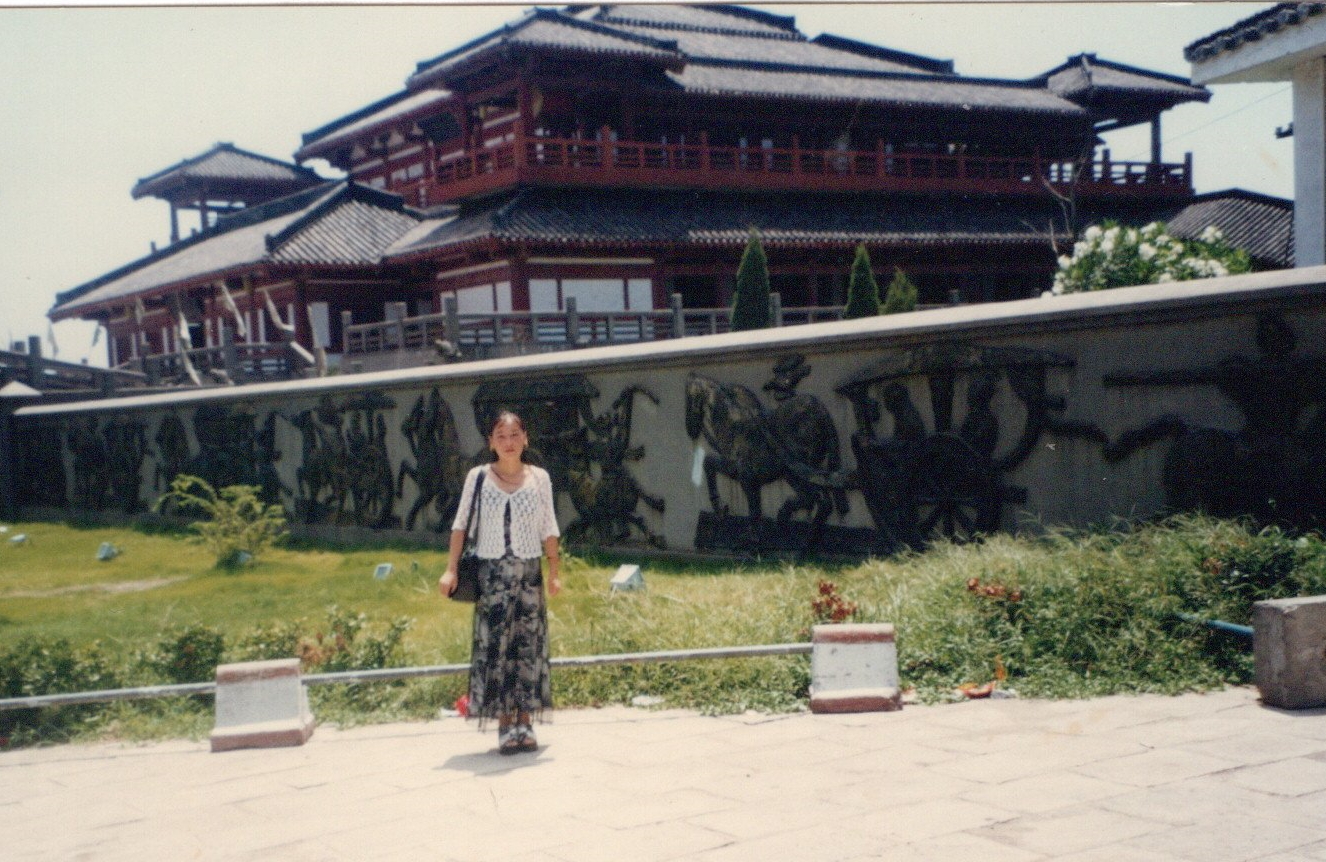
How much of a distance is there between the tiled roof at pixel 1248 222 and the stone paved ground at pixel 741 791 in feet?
70.6

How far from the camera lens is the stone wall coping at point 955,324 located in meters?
7.86

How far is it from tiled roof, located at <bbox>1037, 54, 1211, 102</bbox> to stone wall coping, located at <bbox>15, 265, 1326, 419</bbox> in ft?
70.3

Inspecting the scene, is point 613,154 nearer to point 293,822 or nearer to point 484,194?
point 484,194

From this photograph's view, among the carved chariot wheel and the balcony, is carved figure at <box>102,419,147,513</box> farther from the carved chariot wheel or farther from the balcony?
the carved chariot wheel

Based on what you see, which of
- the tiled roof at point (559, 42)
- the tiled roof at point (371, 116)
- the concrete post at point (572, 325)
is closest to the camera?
the concrete post at point (572, 325)

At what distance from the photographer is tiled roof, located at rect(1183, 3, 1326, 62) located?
40.6 feet

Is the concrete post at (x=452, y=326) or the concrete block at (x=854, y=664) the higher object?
the concrete post at (x=452, y=326)

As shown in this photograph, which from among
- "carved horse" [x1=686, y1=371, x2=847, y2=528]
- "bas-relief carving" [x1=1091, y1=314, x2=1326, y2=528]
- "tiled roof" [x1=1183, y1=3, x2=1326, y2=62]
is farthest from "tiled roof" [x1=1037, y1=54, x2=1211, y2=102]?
"bas-relief carving" [x1=1091, y1=314, x2=1326, y2=528]

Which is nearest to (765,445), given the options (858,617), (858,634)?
(858,617)

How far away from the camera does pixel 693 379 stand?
11344mm

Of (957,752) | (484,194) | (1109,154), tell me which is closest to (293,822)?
(957,752)

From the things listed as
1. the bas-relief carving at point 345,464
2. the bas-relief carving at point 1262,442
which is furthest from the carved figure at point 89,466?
the bas-relief carving at point 1262,442

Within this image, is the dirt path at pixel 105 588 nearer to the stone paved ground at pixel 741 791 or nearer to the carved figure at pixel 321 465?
the carved figure at pixel 321 465

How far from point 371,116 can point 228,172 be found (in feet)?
19.2
